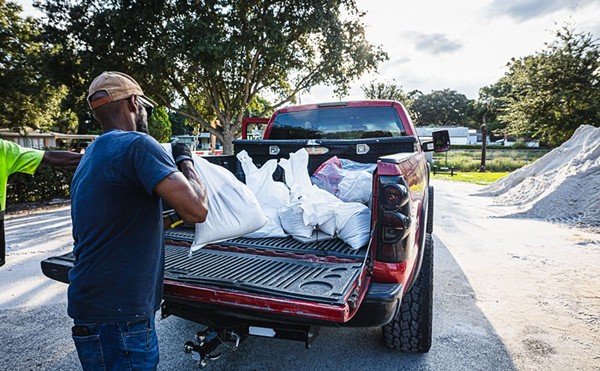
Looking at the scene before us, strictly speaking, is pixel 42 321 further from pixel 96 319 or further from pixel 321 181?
pixel 321 181

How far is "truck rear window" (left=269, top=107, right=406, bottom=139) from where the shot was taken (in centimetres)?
447

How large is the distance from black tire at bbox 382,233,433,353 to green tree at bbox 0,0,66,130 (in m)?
14.6

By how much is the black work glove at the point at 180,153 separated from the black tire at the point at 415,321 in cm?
187

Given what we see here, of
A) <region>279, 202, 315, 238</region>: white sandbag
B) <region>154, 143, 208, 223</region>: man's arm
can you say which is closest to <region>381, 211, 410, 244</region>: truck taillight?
<region>279, 202, 315, 238</region>: white sandbag

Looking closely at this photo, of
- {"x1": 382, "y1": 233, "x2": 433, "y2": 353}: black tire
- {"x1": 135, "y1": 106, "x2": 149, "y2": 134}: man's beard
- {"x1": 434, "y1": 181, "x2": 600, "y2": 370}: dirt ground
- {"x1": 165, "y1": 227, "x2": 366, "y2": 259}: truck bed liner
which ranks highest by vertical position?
{"x1": 135, "y1": 106, "x2": 149, "y2": 134}: man's beard

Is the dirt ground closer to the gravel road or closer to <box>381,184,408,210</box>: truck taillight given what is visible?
the gravel road

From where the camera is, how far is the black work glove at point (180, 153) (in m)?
1.70

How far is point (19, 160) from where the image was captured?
2740mm

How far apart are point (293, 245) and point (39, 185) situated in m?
10.7

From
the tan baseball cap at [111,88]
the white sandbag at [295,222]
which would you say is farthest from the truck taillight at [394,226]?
the tan baseball cap at [111,88]

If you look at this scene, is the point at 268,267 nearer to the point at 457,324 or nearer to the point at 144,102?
the point at 144,102

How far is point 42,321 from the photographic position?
137 inches

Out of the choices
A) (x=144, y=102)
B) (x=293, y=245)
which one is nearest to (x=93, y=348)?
(x=144, y=102)

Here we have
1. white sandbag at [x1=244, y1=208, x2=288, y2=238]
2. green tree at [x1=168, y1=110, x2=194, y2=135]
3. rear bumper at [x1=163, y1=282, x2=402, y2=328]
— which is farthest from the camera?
green tree at [x1=168, y1=110, x2=194, y2=135]
